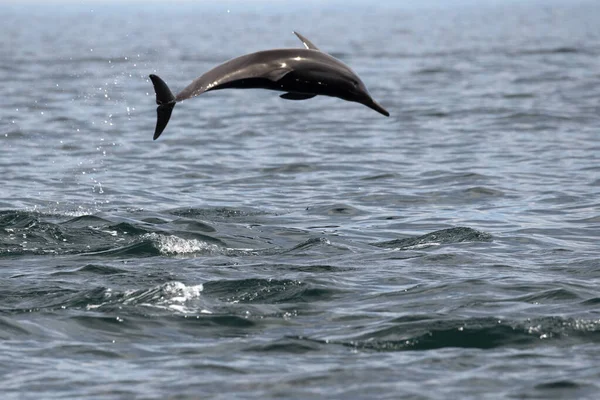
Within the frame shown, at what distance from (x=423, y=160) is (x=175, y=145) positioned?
5247 millimetres

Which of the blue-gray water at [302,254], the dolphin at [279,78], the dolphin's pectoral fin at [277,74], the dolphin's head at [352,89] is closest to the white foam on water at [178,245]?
the blue-gray water at [302,254]

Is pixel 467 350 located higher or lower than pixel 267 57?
lower

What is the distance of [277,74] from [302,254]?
3.64 meters

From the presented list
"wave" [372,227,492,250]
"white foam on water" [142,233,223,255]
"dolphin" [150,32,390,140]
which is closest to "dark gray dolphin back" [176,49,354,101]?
"dolphin" [150,32,390,140]

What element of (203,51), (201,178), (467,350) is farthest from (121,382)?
(203,51)

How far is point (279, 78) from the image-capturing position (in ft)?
30.7

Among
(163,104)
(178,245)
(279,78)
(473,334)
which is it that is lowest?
(473,334)

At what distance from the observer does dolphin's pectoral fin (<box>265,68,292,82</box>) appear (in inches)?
368

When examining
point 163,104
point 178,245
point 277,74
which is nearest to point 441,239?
point 178,245

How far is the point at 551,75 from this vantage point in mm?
38625

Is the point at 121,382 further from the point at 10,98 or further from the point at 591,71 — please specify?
the point at 591,71

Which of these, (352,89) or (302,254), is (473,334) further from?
Result: (302,254)

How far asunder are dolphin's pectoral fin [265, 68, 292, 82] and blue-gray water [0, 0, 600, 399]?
2081 millimetres

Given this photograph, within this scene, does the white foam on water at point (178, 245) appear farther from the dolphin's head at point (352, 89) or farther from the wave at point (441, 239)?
the dolphin's head at point (352, 89)
